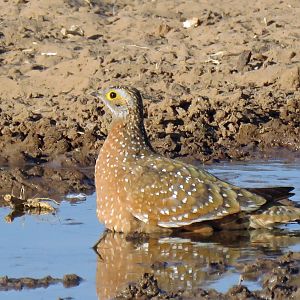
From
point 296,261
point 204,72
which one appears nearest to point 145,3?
point 204,72

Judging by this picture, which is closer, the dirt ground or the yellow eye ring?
the yellow eye ring

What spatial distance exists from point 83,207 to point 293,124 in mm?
4548

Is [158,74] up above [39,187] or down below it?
above

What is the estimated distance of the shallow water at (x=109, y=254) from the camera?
29.9 feet

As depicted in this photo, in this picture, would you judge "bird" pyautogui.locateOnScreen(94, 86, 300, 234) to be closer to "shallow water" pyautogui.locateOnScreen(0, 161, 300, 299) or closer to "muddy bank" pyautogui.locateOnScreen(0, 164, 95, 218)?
"shallow water" pyautogui.locateOnScreen(0, 161, 300, 299)

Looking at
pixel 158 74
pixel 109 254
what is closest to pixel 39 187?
pixel 109 254

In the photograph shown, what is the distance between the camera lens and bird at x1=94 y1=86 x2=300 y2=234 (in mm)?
10625

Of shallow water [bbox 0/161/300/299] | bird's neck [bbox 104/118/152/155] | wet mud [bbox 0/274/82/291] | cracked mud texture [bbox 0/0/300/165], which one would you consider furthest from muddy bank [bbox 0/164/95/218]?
wet mud [bbox 0/274/82/291]

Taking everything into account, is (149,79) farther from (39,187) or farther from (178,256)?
(178,256)

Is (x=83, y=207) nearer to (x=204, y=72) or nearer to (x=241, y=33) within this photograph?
(x=204, y=72)

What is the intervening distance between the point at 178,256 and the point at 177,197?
75cm

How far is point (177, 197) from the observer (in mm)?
10664

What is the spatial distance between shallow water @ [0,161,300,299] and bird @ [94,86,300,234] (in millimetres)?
130

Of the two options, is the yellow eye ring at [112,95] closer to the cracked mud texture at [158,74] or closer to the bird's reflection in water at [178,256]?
the bird's reflection in water at [178,256]
